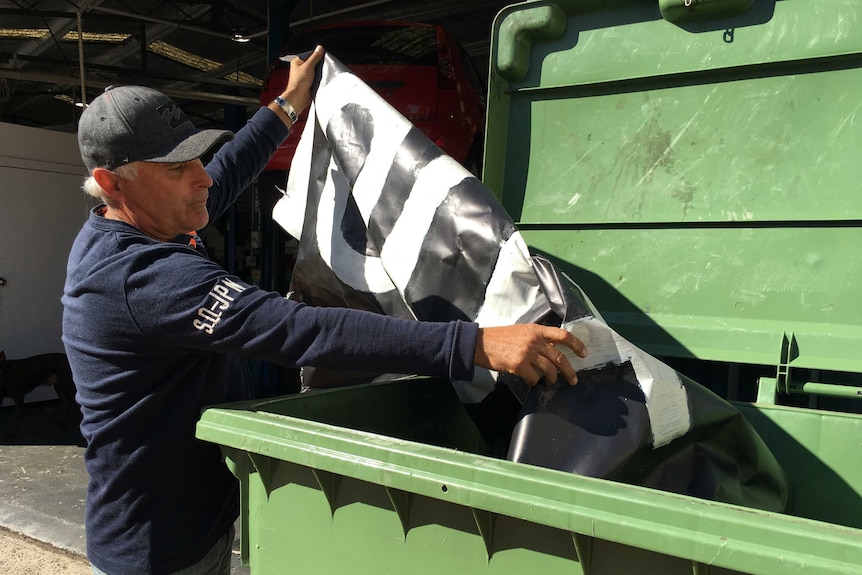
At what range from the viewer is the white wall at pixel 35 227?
247 inches

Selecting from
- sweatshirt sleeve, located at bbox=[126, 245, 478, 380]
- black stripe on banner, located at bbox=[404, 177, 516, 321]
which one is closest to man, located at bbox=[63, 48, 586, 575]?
sweatshirt sleeve, located at bbox=[126, 245, 478, 380]

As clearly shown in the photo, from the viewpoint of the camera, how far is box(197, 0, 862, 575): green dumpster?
3.71 feet

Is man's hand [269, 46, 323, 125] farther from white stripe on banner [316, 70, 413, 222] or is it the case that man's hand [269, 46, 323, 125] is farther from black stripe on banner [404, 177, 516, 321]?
black stripe on banner [404, 177, 516, 321]

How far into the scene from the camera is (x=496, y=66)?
8.23 ft

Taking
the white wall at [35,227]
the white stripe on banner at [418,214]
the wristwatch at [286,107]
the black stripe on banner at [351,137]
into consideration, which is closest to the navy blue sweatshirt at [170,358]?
the white stripe on banner at [418,214]

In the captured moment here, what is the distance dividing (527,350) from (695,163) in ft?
4.16

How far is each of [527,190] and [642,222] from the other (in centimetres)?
48

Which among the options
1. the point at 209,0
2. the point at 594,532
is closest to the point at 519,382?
the point at 594,532

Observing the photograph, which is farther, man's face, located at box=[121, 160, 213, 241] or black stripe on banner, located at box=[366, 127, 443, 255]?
black stripe on banner, located at box=[366, 127, 443, 255]

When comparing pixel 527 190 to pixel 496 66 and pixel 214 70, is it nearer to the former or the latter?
pixel 496 66

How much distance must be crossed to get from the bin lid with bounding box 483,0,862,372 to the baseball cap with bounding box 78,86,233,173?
132 centimetres

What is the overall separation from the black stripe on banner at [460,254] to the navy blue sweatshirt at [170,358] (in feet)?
1.12

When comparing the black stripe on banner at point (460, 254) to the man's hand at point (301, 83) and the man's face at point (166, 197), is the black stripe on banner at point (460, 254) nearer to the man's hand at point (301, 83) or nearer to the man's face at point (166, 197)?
the man's face at point (166, 197)

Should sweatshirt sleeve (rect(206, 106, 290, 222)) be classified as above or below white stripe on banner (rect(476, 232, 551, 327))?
above
